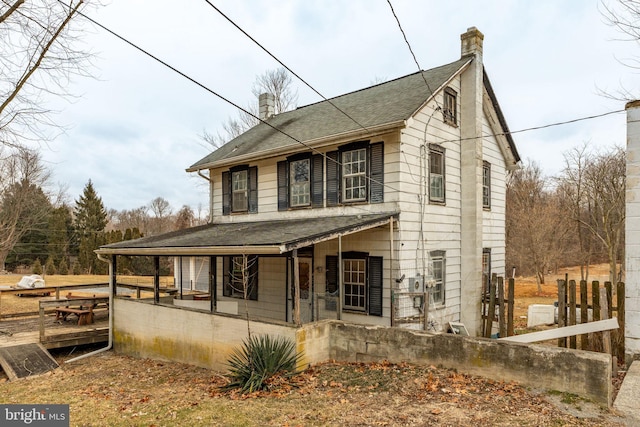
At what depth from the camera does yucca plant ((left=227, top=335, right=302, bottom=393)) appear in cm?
696

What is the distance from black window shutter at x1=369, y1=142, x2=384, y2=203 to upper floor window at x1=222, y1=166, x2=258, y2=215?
473cm

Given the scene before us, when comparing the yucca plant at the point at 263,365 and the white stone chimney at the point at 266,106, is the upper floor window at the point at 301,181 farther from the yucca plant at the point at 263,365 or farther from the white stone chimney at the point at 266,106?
the white stone chimney at the point at 266,106

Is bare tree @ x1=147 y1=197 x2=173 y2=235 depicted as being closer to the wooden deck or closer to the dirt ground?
the wooden deck

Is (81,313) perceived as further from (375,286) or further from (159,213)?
(159,213)

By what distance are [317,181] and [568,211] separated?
74.2ft

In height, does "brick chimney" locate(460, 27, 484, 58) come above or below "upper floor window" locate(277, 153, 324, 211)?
above

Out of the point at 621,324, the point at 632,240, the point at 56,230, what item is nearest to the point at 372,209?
the point at 632,240

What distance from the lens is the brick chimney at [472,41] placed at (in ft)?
40.1

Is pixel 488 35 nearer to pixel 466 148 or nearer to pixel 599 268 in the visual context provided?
pixel 466 148

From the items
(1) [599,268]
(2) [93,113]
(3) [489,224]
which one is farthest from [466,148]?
(1) [599,268]

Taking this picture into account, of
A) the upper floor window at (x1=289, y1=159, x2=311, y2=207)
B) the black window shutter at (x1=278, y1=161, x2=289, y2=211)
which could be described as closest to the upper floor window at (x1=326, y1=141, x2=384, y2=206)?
the upper floor window at (x1=289, y1=159, x2=311, y2=207)

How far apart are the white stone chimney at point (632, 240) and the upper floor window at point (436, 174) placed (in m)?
4.49

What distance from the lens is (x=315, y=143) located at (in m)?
11.3

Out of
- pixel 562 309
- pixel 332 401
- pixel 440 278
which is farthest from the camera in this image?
pixel 440 278
